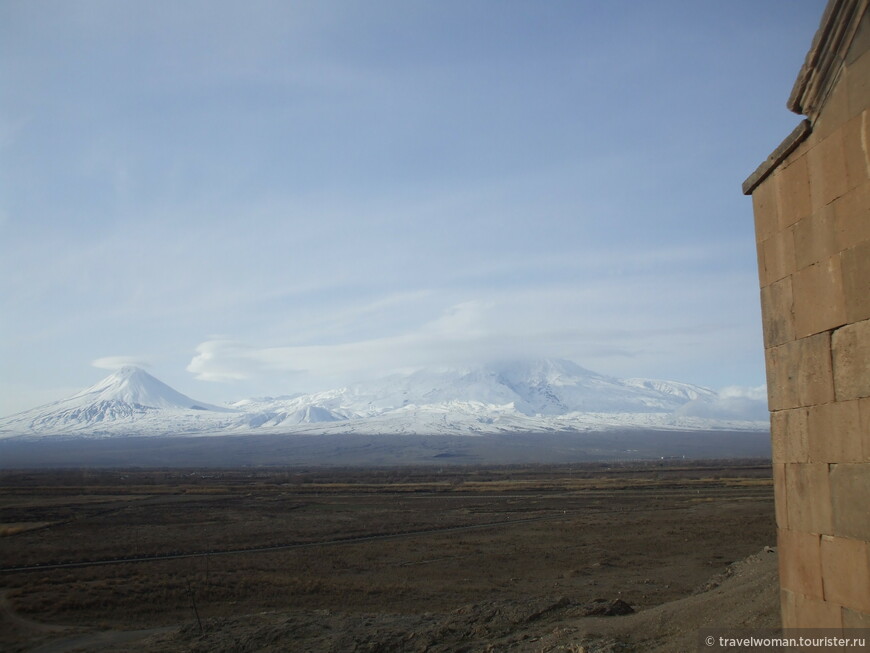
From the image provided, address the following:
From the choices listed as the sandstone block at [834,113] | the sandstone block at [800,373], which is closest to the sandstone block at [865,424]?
the sandstone block at [800,373]

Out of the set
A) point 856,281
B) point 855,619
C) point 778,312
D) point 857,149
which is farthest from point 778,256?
point 855,619

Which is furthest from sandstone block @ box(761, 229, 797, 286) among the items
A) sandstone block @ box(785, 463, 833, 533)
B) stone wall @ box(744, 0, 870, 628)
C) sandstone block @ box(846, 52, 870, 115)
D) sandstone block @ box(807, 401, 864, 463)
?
sandstone block @ box(785, 463, 833, 533)

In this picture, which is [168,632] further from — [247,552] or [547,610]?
[247,552]

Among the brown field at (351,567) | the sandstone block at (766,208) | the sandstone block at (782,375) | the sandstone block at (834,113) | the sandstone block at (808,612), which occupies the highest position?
the sandstone block at (834,113)

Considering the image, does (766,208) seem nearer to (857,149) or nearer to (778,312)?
(778,312)

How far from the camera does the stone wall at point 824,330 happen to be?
5625 millimetres

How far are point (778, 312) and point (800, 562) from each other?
7.65 ft

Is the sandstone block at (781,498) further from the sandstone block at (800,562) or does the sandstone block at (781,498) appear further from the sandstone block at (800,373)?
the sandstone block at (800,373)

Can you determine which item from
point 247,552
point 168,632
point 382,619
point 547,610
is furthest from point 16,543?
point 547,610

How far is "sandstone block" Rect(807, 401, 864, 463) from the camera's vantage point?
5.66 m

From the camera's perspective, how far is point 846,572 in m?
5.76

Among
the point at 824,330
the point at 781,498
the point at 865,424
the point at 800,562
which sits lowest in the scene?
the point at 800,562

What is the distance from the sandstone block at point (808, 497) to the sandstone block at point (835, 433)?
0.46 ft

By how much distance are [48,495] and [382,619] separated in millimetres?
67416
